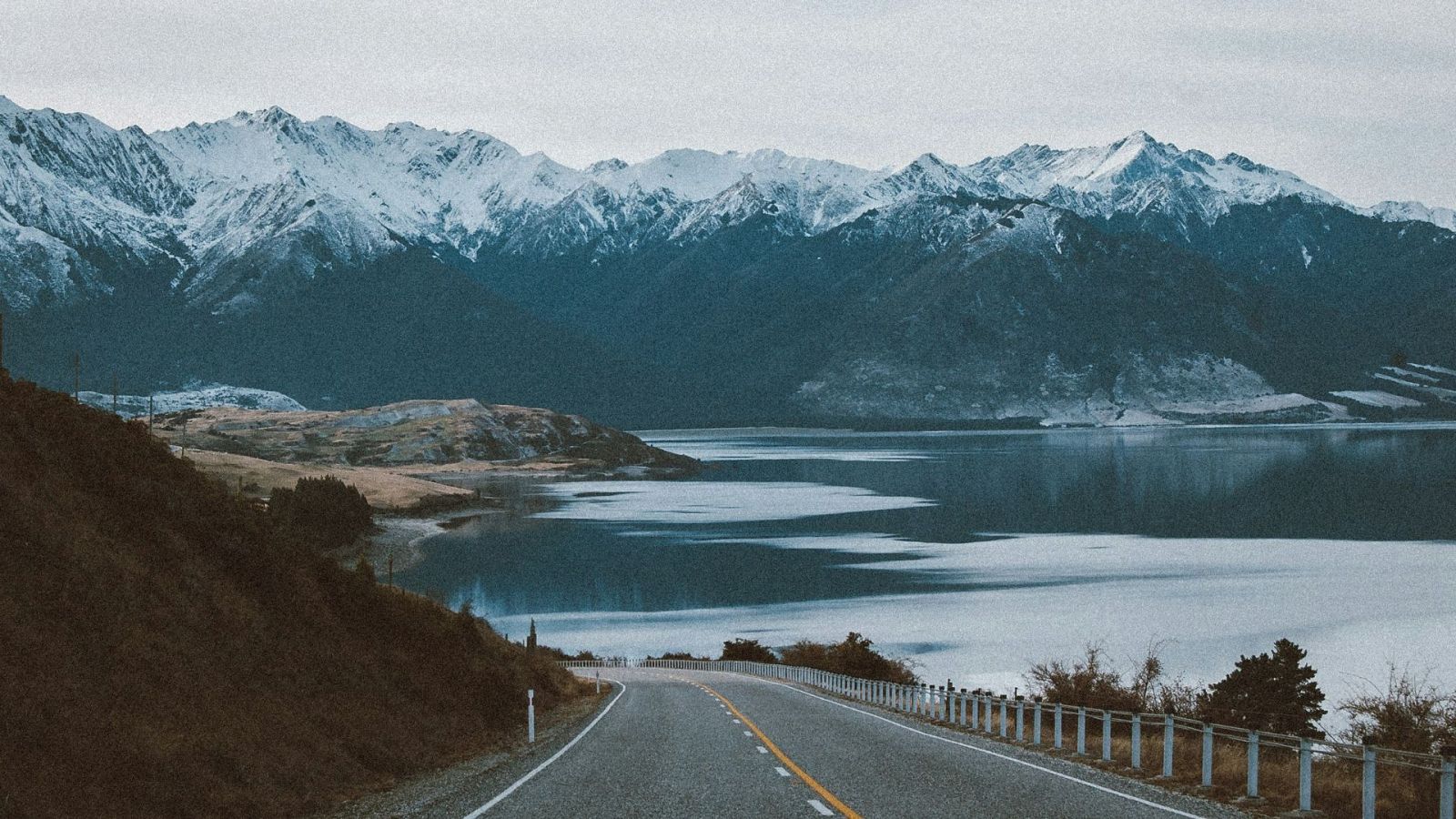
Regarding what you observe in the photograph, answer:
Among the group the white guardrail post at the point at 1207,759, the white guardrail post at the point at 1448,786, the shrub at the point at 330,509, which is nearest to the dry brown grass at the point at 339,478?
the shrub at the point at 330,509

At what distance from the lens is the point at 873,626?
82500 millimetres

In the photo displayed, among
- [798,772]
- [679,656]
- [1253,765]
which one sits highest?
[1253,765]

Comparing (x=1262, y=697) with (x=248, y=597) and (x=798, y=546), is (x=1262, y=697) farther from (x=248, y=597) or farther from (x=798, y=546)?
(x=798, y=546)

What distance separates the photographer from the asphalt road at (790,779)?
16547mm

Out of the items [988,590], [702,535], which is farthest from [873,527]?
[988,590]

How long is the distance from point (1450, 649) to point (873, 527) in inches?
3232

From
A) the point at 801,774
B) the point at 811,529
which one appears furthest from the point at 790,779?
the point at 811,529

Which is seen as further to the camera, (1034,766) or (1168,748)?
(1034,766)

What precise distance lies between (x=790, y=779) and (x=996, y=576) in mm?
88857

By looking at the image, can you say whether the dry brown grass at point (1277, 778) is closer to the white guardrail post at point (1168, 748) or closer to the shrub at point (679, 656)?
the white guardrail post at point (1168, 748)

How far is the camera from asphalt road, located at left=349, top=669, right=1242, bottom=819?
16547 mm

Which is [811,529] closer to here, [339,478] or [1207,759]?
[339,478]

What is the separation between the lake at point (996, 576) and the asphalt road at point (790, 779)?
32.8 m

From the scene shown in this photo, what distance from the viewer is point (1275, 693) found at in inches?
1641
